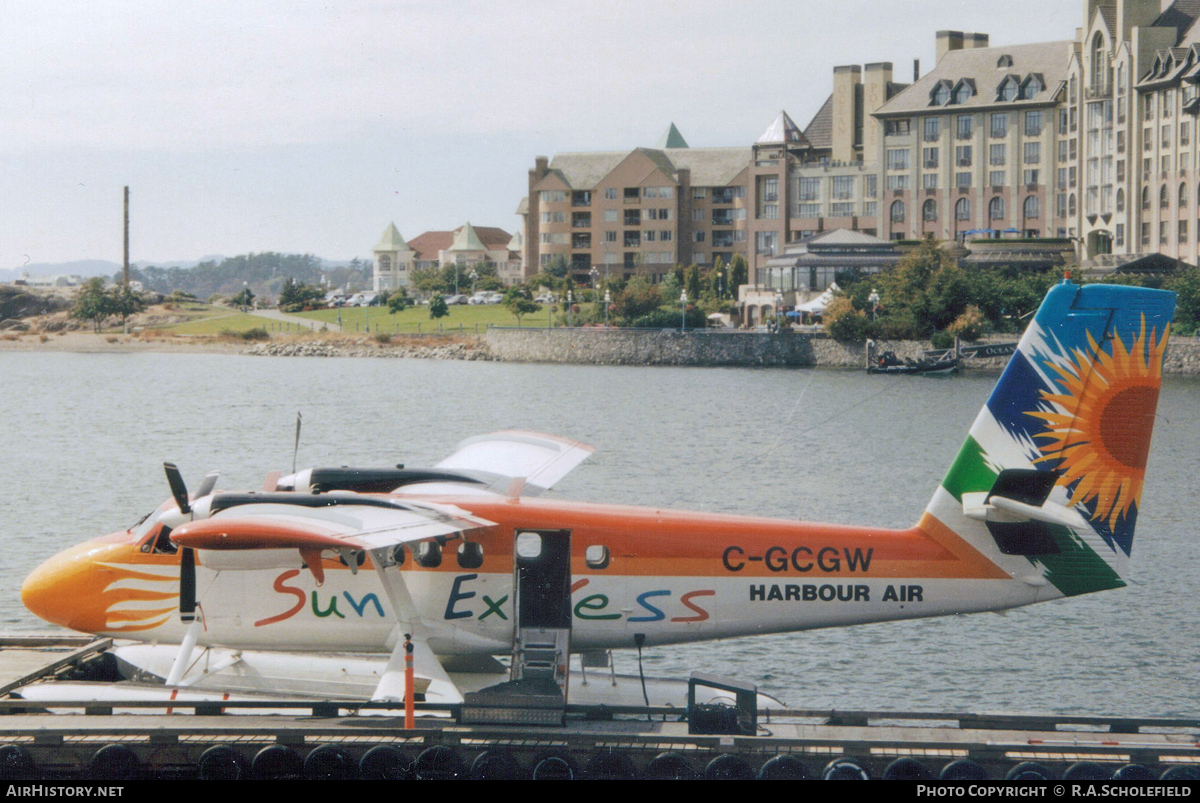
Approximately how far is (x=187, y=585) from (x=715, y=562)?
5416mm

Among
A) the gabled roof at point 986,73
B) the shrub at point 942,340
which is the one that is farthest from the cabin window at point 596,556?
the gabled roof at point 986,73

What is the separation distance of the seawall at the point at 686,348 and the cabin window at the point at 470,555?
86.6m

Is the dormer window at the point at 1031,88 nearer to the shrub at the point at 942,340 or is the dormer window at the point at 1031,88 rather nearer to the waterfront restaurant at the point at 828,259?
the waterfront restaurant at the point at 828,259

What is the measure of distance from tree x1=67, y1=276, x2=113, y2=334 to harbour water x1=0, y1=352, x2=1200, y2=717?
42364 mm

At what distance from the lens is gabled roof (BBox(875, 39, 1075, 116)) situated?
392 feet

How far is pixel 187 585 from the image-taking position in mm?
13305

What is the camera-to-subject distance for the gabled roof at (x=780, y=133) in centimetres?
13500

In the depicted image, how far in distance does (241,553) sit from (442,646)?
9.82 feet

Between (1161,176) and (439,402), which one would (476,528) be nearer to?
(439,402)

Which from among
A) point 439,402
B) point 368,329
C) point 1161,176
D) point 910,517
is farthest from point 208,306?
point 910,517

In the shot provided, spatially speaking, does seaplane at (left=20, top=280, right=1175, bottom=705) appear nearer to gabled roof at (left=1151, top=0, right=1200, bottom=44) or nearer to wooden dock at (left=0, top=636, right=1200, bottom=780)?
wooden dock at (left=0, top=636, right=1200, bottom=780)

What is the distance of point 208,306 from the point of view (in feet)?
574

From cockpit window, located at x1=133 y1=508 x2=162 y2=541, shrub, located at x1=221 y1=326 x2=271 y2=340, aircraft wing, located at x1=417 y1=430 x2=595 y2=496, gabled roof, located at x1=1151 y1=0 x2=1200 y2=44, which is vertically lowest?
cockpit window, located at x1=133 y1=508 x2=162 y2=541

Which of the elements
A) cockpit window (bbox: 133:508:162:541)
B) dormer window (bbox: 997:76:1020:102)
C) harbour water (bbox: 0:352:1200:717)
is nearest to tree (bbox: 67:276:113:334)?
harbour water (bbox: 0:352:1200:717)
